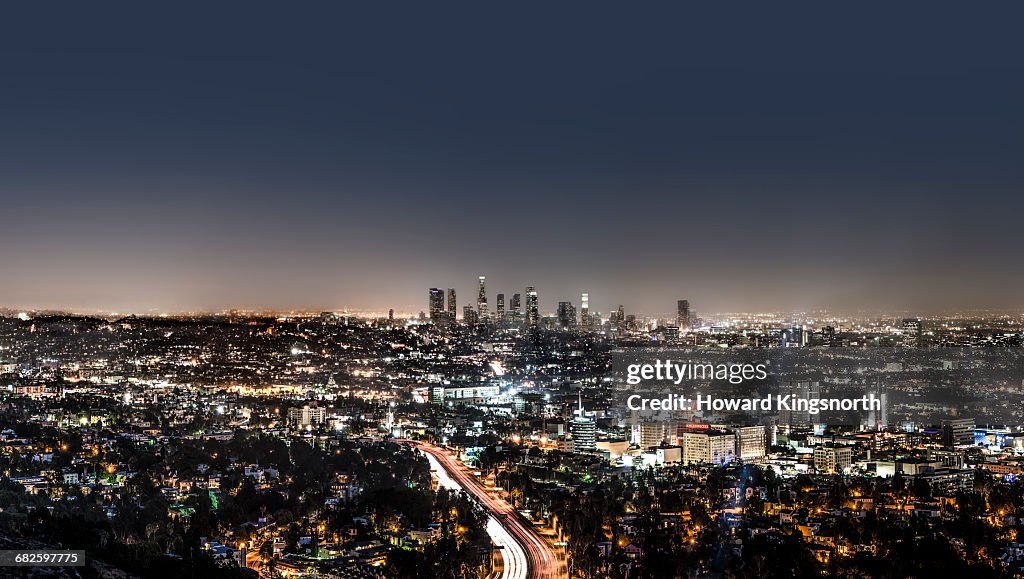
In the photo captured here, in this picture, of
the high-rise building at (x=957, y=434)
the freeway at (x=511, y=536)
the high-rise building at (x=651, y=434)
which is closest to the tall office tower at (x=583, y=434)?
the high-rise building at (x=651, y=434)

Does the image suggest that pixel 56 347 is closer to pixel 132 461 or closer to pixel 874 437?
pixel 132 461

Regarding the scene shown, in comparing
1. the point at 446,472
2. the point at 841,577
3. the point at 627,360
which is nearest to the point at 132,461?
the point at 446,472

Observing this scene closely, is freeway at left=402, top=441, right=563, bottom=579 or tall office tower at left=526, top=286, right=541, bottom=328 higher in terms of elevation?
tall office tower at left=526, top=286, right=541, bottom=328

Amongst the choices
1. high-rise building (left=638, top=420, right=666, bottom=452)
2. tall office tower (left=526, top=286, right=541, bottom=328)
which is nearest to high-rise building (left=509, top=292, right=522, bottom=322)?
tall office tower (left=526, top=286, right=541, bottom=328)

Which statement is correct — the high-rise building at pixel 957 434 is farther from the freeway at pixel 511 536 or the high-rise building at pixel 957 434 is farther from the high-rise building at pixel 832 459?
the freeway at pixel 511 536

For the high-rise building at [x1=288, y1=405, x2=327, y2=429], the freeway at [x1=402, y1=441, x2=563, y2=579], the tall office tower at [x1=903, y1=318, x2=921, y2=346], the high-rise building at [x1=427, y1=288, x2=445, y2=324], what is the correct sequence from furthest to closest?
the high-rise building at [x1=427, y1=288, x2=445, y2=324] → the tall office tower at [x1=903, y1=318, x2=921, y2=346] → the high-rise building at [x1=288, y1=405, x2=327, y2=429] → the freeway at [x1=402, y1=441, x2=563, y2=579]

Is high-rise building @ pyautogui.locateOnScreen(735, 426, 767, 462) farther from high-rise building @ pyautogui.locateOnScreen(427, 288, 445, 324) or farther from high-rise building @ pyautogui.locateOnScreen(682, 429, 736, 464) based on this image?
high-rise building @ pyautogui.locateOnScreen(427, 288, 445, 324)

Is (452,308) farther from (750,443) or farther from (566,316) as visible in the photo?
(750,443)
